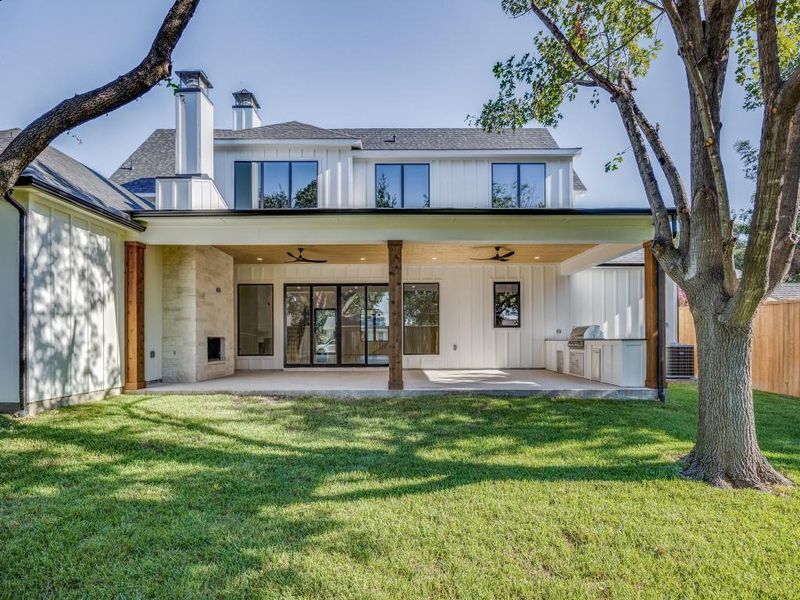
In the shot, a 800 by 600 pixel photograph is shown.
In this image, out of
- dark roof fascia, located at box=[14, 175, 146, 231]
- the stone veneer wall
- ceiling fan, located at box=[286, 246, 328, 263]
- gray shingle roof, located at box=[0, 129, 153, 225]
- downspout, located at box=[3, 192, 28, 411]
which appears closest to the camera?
dark roof fascia, located at box=[14, 175, 146, 231]

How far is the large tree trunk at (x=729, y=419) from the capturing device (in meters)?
3.97

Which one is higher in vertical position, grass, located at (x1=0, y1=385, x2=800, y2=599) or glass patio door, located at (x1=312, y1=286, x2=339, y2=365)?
glass patio door, located at (x1=312, y1=286, x2=339, y2=365)

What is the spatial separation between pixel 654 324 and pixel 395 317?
4.49 meters

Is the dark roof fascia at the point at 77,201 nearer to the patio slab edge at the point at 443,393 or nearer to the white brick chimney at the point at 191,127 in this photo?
the white brick chimney at the point at 191,127

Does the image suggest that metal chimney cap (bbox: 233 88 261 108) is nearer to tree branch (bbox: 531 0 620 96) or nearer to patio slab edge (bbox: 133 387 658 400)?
patio slab edge (bbox: 133 387 658 400)

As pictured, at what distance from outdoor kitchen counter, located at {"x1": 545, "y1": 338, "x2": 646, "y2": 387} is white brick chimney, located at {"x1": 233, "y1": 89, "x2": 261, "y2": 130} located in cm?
1172

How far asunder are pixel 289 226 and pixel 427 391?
383 centimetres

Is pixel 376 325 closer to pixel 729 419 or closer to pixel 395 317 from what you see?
pixel 395 317

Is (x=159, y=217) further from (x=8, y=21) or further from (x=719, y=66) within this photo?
(x=719, y=66)

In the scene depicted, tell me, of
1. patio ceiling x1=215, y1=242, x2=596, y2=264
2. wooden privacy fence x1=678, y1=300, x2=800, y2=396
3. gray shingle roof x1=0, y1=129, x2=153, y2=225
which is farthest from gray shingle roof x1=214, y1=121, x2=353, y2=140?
wooden privacy fence x1=678, y1=300, x2=800, y2=396

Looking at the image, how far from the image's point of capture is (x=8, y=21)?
4.56 meters

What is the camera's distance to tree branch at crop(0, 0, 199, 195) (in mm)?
3129

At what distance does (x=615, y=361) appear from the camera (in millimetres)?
8672

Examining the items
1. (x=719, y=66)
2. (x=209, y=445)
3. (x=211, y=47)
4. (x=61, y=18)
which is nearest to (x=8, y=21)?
(x=61, y=18)
